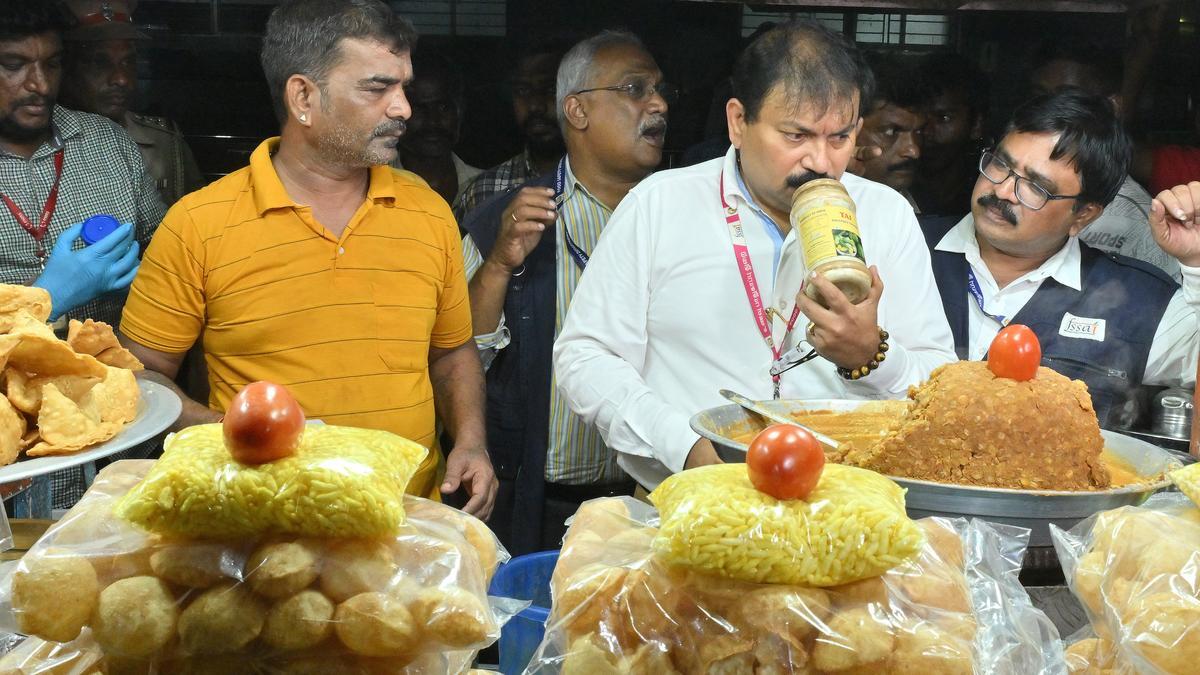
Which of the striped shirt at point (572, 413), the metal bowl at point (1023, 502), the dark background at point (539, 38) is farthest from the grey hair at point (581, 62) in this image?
the metal bowl at point (1023, 502)

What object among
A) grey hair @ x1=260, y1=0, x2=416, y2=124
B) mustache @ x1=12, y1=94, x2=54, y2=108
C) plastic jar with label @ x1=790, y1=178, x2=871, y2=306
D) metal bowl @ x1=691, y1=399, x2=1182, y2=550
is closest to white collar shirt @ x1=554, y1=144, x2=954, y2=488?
plastic jar with label @ x1=790, y1=178, x2=871, y2=306

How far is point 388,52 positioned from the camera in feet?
8.62

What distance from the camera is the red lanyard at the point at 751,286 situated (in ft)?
7.78

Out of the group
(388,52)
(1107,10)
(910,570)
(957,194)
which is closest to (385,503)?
(910,570)

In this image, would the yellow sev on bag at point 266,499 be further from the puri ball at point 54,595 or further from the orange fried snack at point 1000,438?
the orange fried snack at point 1000,438

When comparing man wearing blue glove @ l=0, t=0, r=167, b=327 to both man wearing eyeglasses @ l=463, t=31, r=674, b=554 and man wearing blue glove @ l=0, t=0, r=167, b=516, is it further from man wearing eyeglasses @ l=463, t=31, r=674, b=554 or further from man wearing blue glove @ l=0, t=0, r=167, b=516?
man wearing eyeglasses @ l=463, t=31, r=674, b=554

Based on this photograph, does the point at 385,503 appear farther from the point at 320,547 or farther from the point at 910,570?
the point at 910,570

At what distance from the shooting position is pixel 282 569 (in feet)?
3.33

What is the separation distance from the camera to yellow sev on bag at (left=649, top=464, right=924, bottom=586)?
1.01 meters

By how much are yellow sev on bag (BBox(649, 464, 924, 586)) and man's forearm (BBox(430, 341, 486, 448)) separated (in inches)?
69.0

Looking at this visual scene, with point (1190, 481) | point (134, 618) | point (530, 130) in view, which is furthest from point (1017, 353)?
point (530, 130)

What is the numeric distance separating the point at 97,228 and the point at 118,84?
536 millimetres

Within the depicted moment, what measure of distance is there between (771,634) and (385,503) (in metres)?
0.36

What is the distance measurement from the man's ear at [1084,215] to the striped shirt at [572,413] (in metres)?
1.13
